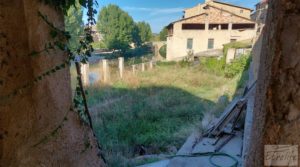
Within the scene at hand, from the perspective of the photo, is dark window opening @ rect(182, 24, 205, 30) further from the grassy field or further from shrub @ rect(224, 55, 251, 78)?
the grassy field

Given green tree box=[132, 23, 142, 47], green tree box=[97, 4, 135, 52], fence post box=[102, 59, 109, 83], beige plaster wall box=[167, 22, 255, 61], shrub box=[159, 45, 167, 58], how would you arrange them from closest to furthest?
fence post box=[102, 59, 109, 83] < beige plaster wall box=[167, 22, 255, 61] < green tree box=[97, 4, 135, 52] < shrub box=[159, 45, 167, 58] < green tree box=[132, 23, 142, 47]

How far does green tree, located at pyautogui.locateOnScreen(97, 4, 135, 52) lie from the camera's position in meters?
23.4

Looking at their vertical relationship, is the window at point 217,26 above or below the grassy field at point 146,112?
above

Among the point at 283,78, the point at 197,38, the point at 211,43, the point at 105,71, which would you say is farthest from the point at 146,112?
the point at 211,43

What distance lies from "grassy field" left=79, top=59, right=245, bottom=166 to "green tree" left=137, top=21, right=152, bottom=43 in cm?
1711

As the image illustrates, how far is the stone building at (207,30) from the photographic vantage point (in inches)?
892

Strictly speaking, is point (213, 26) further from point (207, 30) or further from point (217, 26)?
point (207, 30)

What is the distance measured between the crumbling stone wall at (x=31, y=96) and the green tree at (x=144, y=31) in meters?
27.5

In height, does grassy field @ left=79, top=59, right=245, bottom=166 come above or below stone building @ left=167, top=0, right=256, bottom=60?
below

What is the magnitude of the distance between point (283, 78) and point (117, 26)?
25.3 m

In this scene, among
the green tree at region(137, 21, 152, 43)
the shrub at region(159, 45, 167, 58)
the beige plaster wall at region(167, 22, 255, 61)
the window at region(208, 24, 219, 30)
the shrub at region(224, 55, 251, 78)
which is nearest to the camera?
the shrub at region(224, 55, 251, 78)

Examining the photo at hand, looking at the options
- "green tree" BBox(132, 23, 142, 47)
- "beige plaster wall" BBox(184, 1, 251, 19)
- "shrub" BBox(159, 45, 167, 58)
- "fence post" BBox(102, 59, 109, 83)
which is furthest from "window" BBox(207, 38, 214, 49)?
"fence post" BBox(102, 59, 109, 83)

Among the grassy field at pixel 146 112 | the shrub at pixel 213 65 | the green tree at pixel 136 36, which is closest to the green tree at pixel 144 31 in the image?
the green tree at pixel 136 36

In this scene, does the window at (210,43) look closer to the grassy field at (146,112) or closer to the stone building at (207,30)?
the stone building at (207,30)
